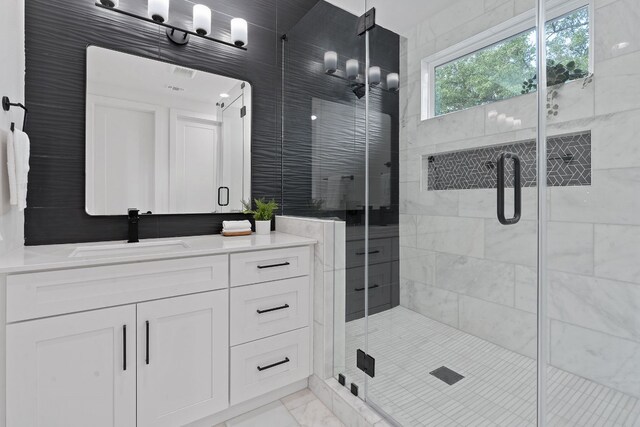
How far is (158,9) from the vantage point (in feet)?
5.71

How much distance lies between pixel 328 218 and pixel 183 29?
5.11 ft

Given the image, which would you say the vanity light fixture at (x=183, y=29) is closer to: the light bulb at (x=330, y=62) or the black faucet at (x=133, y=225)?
the light bulb at (x=330, y=62)

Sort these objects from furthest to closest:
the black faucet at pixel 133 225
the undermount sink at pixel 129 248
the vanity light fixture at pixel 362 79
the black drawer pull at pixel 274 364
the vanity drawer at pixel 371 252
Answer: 1. the vanity light fixture at pixel 362 79
2. the vanity drawer at pixel 371 252
3. the black faucet at pixel 133 225
4. the black drawer pull at pixel 274 364
5. the undermount sink at pixel 129 248

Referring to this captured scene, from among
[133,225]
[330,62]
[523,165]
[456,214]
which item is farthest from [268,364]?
[330,62]

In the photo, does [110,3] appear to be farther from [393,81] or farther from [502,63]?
[502,63]

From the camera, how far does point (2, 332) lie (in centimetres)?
100

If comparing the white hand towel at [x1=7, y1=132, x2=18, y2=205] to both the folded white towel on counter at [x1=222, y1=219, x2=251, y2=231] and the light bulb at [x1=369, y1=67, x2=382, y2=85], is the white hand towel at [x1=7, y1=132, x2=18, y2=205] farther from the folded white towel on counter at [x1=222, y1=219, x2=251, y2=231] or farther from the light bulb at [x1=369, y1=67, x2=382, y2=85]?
the light bulb at [x1=369, y1=67, x2=382, y2=85]

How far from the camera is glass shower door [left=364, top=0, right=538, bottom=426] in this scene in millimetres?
1440

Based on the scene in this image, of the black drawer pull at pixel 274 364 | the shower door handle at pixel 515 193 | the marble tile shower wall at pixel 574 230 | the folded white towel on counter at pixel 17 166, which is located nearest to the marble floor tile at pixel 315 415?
the black drawer pull at pixel 274 364

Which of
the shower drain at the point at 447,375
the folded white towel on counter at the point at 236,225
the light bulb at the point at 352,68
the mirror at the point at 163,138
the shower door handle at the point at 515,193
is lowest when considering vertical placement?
the shower drain at the point at 447,375

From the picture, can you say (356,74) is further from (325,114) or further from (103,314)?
(103,314)

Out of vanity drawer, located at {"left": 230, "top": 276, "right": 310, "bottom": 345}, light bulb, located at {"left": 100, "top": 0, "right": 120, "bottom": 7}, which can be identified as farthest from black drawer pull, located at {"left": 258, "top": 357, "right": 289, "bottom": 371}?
light bulb, located at {"left": 100, "top": 0, "right": 120, "bottom": 7}

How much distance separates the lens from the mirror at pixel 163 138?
166cm

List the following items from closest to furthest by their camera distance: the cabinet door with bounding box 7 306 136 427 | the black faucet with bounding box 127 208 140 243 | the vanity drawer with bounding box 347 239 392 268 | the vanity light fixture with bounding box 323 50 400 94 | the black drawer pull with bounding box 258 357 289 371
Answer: the cabinet door with bounding box 7 306 136 427 → the black drawer pull with bounding box 258 357 289 371 → the black faucet with bounding box 127 208 140 243 → the vanity drawer with bounding box 347 239 392 268 → the vanity light fixture with bounding box 323 50 400 94
